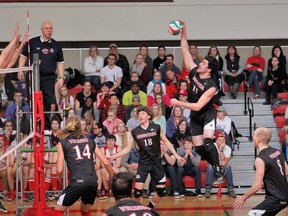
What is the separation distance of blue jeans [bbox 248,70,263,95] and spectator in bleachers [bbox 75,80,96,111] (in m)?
Result: 4.48

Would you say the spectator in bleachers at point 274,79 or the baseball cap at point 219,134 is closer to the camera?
the baseball cap at point 219,134

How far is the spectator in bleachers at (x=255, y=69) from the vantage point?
22672 mm

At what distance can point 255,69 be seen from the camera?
22.8 metres

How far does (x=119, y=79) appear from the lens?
72.0ft

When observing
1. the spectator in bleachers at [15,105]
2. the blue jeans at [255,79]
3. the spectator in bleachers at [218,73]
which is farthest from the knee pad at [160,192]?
the blue jeans at [255,79]

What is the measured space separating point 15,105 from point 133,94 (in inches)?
281

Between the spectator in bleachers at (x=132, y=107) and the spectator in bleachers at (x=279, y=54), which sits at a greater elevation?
the spectator in bleachers at (x=279, y=54)

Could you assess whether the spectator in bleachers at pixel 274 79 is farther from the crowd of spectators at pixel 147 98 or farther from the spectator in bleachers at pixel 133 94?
the spectator in bleachers at pixel 133 94

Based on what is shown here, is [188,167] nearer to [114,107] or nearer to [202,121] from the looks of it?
[114,107]

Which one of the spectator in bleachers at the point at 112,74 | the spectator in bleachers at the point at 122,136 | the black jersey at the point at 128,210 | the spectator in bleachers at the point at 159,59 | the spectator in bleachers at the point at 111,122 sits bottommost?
the black jersey at the point at 128,210

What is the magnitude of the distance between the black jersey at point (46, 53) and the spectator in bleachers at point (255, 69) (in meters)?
8.09

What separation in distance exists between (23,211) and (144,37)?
32.1 feet

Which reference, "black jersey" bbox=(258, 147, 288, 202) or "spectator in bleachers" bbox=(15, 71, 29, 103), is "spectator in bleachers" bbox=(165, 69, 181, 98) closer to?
"spectator in bleachers" bbox=(15, 71, 29, 103)

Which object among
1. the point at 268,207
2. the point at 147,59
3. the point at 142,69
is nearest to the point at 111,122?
the point at 142,69
